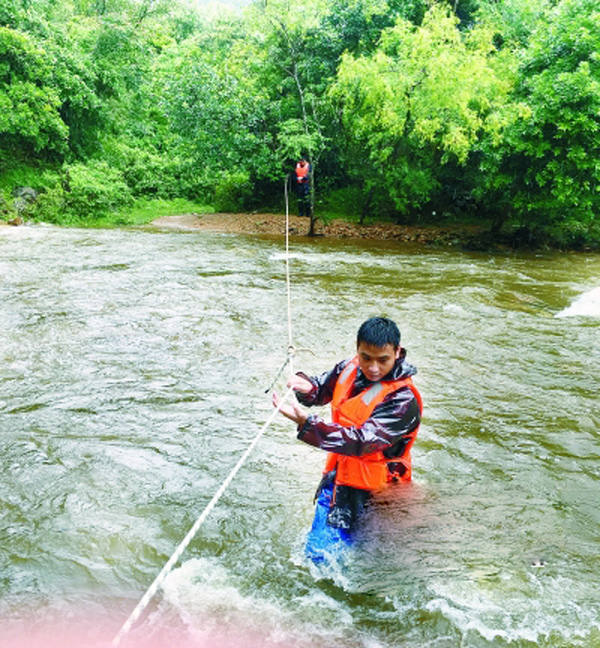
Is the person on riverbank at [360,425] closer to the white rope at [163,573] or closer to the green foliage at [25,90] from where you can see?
the white rope at [163,573]

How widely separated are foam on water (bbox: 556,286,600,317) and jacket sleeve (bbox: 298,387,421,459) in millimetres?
7383

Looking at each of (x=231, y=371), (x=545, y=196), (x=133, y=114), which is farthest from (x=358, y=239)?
(x=133, y=114)

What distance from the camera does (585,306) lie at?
33.6ft

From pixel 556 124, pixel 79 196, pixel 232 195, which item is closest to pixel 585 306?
pixel 556 124

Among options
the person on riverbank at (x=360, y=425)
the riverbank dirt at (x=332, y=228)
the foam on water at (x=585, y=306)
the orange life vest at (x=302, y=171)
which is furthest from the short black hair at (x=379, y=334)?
the riverbank dirt at (x=332, y=228)

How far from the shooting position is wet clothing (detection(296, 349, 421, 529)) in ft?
9.72

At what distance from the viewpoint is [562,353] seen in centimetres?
764

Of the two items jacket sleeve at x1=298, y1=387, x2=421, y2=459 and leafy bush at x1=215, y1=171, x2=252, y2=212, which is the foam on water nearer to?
jacket sleeve at x1=298, y1=387, x2=421, y2=459

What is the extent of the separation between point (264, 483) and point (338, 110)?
50.0 feet

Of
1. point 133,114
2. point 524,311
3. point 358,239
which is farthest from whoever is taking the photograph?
point 133,114

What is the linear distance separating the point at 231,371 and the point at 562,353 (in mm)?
4335

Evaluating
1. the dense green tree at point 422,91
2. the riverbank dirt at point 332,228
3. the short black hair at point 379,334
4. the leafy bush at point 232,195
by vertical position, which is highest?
the dense green tree at point 422,91

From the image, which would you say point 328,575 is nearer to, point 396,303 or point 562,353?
point 562,353

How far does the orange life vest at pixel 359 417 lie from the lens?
125 inches
